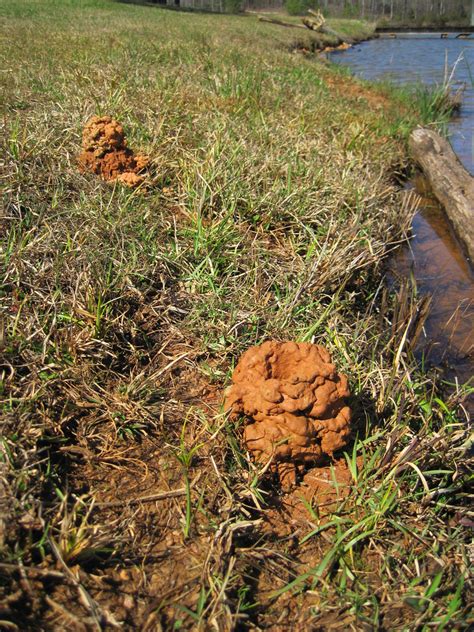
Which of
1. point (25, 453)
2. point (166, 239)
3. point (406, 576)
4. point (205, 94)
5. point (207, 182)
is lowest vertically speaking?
point (406, 576)

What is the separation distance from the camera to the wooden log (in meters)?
5.14

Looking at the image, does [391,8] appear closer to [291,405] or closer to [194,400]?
[194,400]

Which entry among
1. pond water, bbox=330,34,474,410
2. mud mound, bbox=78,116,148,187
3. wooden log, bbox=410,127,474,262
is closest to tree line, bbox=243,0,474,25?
wooden log, bbox=410,127,474,262

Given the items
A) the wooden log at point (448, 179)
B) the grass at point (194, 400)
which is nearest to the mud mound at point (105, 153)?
the grass at point (194, 400)

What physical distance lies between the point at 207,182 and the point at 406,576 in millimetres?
2551

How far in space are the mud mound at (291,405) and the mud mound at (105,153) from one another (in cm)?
193

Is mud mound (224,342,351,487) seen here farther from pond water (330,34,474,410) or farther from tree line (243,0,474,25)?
tree line (243,0,474,25)

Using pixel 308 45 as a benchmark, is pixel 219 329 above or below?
below

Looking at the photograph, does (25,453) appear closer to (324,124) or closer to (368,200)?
(368,200)

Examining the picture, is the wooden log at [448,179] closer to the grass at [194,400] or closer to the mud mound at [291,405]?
the grass at [194,400]

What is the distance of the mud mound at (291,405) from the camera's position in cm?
214

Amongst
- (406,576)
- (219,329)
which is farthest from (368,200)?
(406,576)

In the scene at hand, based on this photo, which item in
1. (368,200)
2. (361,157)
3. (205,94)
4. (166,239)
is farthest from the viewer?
(205,94)

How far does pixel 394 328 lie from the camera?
2895 mm
